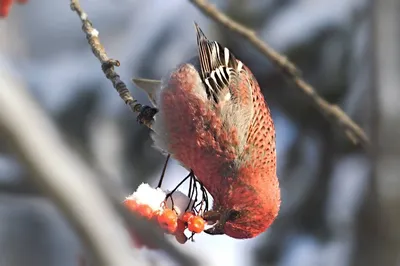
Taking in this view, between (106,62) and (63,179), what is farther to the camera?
(106,62)

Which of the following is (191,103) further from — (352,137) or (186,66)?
(352,137)

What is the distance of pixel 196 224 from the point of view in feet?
2.55

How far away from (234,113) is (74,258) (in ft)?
2.63

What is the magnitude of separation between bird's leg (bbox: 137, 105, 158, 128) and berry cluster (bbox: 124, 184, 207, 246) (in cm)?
17

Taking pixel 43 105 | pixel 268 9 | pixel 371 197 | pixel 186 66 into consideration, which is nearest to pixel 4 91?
pixel 43 105

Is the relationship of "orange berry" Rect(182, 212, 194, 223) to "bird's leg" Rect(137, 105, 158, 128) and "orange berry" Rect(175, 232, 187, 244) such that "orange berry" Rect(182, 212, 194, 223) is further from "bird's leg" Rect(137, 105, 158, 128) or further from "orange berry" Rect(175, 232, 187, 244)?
"bird's leg" Rect(137, 105, 158, 128)

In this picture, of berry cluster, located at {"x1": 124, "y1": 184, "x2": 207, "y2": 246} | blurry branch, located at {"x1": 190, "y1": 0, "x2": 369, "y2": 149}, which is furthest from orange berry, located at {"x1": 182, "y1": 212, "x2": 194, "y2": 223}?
blurry branch, located at {"x1": 190, "y1": 0, "x2": 369, "y2": 149}

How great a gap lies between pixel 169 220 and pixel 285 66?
420 millimetres

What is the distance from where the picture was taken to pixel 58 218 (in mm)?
273

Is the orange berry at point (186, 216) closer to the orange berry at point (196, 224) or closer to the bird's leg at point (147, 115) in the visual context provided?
the orange berry at point (196, 224)

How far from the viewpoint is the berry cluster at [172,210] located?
73 cm

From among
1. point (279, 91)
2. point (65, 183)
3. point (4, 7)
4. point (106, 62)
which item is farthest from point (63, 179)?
point (279, 91)

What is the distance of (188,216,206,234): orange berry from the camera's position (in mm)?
771

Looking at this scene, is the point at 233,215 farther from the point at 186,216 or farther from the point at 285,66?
the point at 285,66
